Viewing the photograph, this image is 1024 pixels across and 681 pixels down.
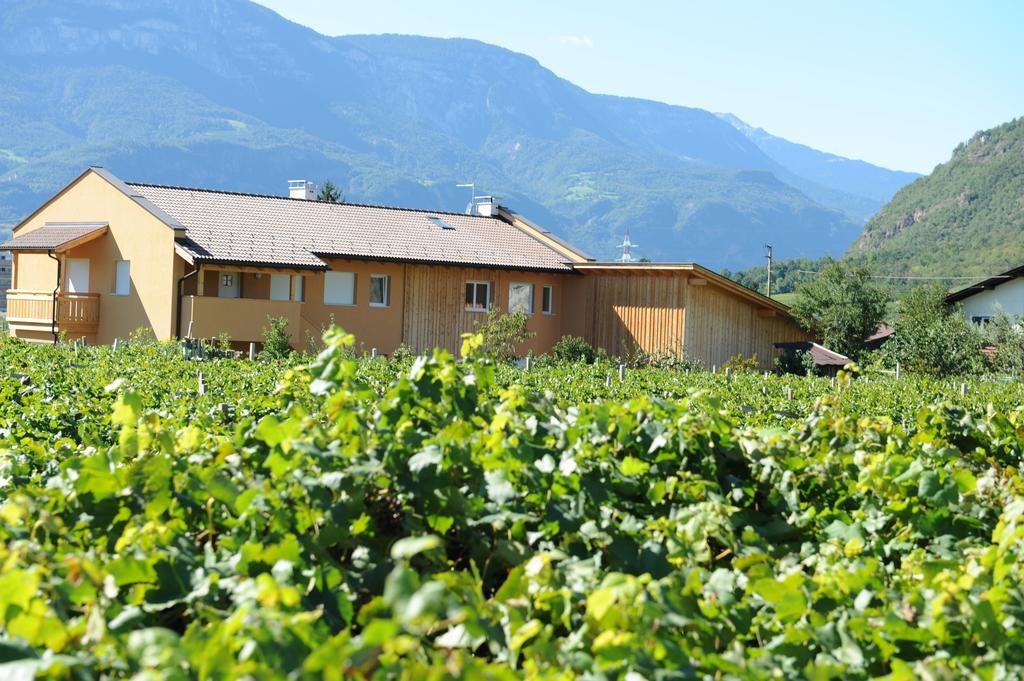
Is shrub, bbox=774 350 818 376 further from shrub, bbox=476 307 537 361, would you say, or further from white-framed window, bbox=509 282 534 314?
shrub, bbox=476 307 537 361

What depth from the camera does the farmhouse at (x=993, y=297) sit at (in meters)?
46.5

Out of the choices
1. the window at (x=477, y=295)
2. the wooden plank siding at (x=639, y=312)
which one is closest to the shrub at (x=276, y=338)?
the window at (x=477, y=295)

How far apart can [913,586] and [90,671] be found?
1.97 metres

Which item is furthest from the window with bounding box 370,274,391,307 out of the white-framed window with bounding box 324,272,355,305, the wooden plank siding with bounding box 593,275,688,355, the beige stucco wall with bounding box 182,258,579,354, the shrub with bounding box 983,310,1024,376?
the shrub with bounding box 983,310,1024,376

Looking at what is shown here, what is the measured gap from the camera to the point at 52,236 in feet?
118

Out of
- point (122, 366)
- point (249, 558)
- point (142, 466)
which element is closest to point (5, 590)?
point (249, 558)

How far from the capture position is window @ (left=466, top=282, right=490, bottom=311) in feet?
130

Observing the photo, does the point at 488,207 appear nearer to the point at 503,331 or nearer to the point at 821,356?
the point at 503,331

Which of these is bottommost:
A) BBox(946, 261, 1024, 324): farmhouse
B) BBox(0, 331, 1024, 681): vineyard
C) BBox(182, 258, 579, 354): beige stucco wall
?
BBox(0, 331, 1024, 681): vineyard

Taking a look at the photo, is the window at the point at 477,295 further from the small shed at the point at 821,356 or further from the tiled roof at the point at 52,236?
the tiled roof at the point at 52,236

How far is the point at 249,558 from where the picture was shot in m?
2.86

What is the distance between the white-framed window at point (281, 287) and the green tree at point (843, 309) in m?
21.8

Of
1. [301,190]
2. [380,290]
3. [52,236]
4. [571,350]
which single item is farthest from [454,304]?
[52,236]

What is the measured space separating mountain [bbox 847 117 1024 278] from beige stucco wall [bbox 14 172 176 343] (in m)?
65.1
